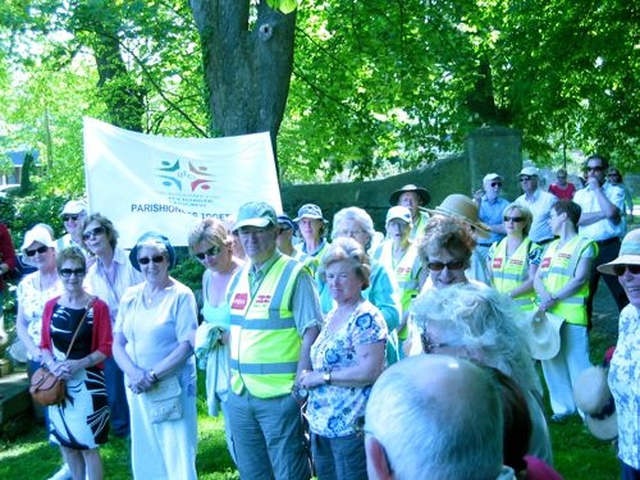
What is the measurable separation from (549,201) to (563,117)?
919cm

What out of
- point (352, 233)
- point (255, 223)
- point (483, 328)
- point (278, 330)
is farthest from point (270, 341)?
point (483, 328)

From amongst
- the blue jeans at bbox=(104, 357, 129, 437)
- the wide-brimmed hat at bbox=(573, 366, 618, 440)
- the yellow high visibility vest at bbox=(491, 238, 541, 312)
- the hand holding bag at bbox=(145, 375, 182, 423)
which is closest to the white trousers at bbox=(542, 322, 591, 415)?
the yellow high visibility vest at bbox=(491, 238, 541, 312)

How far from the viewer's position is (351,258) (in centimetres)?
452

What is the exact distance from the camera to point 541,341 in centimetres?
665

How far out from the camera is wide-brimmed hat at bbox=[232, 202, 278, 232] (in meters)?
4.83

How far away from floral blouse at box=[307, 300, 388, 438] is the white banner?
2.93 m

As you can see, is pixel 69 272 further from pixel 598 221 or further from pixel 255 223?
pixel 598 221

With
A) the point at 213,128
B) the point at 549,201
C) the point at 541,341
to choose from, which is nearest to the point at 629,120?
the point at 549,201

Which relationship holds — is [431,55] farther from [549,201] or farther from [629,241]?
[629,241]

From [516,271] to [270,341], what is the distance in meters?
3.19

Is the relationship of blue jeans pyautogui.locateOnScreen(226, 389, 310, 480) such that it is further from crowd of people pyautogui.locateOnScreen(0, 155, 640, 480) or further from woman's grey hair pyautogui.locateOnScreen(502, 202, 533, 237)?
woman's grey hair pyautogui.locateOnScreen(502, 202, 533, 237)

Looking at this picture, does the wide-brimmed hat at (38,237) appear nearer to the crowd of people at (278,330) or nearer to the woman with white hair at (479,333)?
the crowd of people at (278,330)

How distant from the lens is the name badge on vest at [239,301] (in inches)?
190

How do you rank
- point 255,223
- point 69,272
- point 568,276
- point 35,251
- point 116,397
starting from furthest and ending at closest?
1. point 116,397
2. point 568,276
3. point 35,251
4. point 69,272
5. point 255,223
